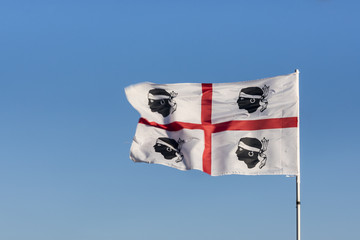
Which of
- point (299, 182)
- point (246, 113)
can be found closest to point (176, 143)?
point (246, 113)

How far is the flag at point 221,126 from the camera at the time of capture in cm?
3272

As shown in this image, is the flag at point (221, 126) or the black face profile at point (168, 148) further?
the black face profile at point (168, 148)

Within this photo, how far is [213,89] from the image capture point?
34.9 meters

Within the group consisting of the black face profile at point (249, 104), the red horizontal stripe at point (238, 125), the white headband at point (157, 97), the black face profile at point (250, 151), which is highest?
the white headband at point (157, 97)

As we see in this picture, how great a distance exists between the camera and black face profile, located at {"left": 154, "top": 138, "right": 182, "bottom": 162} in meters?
34.5

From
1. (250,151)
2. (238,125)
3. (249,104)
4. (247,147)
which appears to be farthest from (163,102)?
(250,151)

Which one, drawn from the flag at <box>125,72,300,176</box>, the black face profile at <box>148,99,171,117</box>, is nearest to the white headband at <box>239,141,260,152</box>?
the flag at <box>125,72,300,176</box>

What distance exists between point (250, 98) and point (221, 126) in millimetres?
1959

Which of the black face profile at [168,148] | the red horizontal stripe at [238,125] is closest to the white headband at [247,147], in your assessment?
the red horizontal stripe at [238,125]

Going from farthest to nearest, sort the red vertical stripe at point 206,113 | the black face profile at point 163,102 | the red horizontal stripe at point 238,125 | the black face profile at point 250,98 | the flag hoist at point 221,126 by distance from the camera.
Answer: the black face profile at point 163,102 < the red vertical stripe at point 206,113 < the black face profile at point 250,98 < the red horizontal stripe at point 238,125 < the flag hoist at point 221,126

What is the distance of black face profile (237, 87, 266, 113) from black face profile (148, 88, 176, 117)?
3358 mm

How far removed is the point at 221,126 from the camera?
34469 mm

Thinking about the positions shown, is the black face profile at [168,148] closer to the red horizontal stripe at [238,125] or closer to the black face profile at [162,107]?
the red horizontal stripe at [238,125]

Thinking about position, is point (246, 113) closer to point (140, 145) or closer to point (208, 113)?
point (208, 113)
